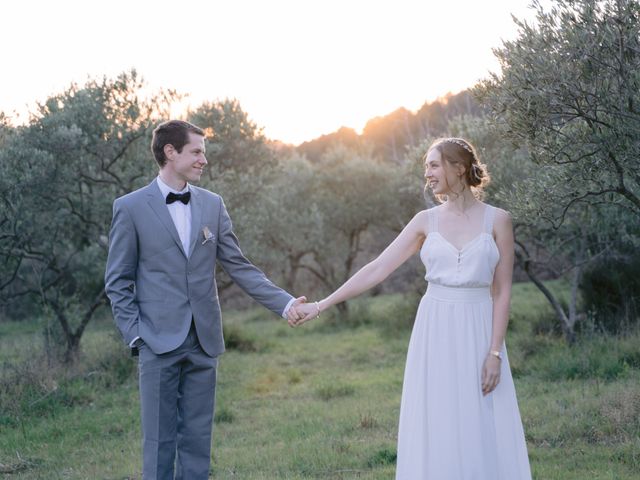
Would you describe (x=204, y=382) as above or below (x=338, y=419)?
above

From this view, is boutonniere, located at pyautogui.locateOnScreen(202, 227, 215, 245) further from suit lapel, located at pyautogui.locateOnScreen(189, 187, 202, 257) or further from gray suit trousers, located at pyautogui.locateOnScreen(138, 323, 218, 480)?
gray suit trousers, located at pyautogui.locateOnScreen(138, 323, 218, 480)

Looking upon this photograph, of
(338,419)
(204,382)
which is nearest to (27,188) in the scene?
(338,419)

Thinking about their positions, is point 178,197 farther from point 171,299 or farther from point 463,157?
point 463,157

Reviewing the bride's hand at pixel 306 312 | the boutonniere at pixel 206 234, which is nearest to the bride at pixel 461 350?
the bride's hand at pixel 306 312

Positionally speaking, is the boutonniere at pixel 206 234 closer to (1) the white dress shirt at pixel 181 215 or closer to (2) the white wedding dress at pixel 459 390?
(1) the white dress shirt at pixel 181 215

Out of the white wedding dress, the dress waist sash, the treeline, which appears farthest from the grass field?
the dress waist sash

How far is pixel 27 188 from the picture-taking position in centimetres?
1159

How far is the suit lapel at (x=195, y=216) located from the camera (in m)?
4.89

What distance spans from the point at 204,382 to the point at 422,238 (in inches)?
69.6

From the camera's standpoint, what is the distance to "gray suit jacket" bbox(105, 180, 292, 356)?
471cm

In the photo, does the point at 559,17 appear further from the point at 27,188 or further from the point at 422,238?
the point at 27,188

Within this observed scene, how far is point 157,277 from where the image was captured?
15.7 ft

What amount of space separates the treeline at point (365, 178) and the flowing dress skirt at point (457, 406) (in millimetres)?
2255

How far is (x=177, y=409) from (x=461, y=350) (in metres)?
1.95
